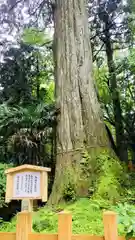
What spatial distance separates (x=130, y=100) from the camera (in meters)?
10.6

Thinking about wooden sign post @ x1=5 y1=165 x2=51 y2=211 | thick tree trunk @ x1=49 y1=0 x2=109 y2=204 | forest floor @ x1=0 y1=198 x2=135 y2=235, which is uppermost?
thick tree trunk @ x1=49 y1=0 x2=109 y2=204

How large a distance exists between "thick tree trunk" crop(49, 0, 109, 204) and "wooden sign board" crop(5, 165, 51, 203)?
1.71 m

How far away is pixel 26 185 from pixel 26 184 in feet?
0.04

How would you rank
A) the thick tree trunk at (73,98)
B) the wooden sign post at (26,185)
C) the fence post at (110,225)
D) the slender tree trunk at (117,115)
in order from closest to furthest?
the fence post at (110,225) → the wooden sign post at (26,185) → the thick tree trunk at (73,98) → the slender tree trunk at (117,115)

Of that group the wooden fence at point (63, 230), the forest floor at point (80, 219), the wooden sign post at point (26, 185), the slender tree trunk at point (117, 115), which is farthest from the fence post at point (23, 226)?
the slender tree trunk at point (117, 115)

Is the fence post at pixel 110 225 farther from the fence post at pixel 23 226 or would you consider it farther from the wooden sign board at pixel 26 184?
the wooden sign board at pixel 26 184

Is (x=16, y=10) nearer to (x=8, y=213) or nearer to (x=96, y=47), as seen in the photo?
(x=96, y=47)

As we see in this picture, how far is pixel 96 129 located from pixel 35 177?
2352 millimetres

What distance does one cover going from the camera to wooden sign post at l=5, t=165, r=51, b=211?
103 inches

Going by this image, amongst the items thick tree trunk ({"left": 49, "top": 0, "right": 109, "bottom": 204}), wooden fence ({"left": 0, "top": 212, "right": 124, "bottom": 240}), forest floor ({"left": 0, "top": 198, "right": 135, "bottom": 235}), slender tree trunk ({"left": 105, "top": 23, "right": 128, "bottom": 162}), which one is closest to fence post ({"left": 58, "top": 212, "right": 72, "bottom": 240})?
wooden fence ({"left": 0, "top": 212, "right": 124, "bottom": 240})

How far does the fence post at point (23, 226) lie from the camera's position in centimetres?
180

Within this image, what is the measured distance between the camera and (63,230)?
5.68 ft

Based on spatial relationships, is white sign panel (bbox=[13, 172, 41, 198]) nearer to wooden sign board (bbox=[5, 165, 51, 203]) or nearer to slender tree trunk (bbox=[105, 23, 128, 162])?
wooden sign board (bbox=[5, 165, 51, 203])

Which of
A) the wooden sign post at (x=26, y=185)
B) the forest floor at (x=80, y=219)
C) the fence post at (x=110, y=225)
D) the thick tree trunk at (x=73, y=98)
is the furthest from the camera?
the thick tree trunk at (x=73, y=98)
